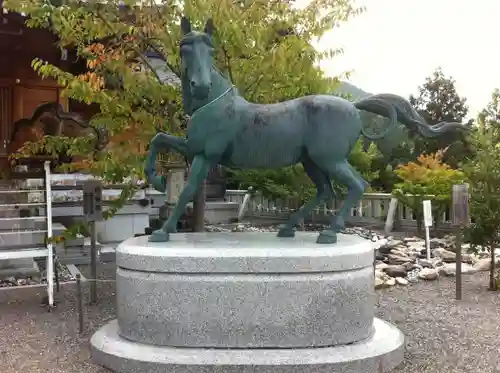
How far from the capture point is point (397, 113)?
15.4 feet

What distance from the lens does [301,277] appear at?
4.00 meters

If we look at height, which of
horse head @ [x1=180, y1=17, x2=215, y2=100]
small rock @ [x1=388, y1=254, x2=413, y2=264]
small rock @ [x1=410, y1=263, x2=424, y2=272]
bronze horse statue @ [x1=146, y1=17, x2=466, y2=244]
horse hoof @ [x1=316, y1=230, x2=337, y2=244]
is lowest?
small rock @ [x1=410, y1=263, x2=424, y2=272]

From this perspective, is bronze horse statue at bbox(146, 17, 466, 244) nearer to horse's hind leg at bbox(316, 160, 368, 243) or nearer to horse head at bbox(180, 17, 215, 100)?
horse's hind leg at bbox(316, 160, 368, 243)

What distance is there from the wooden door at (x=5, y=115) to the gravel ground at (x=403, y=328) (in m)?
5.95

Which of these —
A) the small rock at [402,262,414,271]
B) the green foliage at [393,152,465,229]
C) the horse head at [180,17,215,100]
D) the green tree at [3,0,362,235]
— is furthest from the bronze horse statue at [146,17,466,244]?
the green foliage at [393,152,465,229]

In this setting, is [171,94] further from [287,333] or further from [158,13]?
[287,333]

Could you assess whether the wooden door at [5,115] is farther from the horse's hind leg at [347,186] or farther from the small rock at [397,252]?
the horse's hind leg at [347,186]

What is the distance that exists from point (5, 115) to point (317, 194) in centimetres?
1004

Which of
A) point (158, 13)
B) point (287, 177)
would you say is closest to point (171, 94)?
point (158, 13)

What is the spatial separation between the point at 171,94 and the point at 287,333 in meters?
3.09

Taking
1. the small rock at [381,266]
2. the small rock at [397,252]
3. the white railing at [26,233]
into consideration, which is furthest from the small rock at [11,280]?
the small rock at [397,252]

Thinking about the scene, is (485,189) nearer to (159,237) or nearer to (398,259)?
(398,259)

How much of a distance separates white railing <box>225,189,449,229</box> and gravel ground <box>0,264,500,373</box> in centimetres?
549

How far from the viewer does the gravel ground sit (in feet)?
14.5
